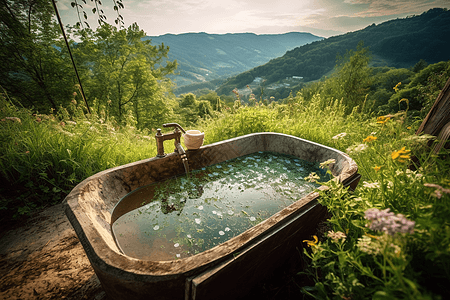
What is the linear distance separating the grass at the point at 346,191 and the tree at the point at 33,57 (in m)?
5.96

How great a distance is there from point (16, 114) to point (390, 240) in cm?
337

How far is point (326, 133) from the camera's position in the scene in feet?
9.07

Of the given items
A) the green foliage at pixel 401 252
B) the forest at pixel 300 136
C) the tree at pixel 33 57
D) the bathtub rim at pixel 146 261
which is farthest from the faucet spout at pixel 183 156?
the tree at pixel 33 57

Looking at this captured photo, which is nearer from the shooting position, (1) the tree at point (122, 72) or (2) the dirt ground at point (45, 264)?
(2) the dirt ground at point (45, 264)

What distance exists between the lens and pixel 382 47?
121 feet

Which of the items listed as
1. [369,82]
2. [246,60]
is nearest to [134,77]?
[369,82]

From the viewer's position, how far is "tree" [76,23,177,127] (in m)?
8.92

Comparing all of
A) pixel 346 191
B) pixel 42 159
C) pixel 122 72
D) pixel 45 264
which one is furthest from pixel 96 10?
pixel 122 72

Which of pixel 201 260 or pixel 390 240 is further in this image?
pixel 201 260

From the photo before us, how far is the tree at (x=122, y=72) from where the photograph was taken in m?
8.92

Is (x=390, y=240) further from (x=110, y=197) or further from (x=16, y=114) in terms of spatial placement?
(x=16, y=114)

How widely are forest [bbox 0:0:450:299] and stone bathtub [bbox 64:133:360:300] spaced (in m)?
0.18

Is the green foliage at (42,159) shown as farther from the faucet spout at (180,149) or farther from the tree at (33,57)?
the tree at (33,57)

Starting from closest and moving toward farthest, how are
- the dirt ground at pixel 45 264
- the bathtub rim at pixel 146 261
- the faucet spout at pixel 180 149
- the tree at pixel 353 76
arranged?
the bathtub rim at pixel 146 261 < the dirt ground at pixel 45 264 < the faucet spout at pixel 180 149 < the tree at pixel 353 76
